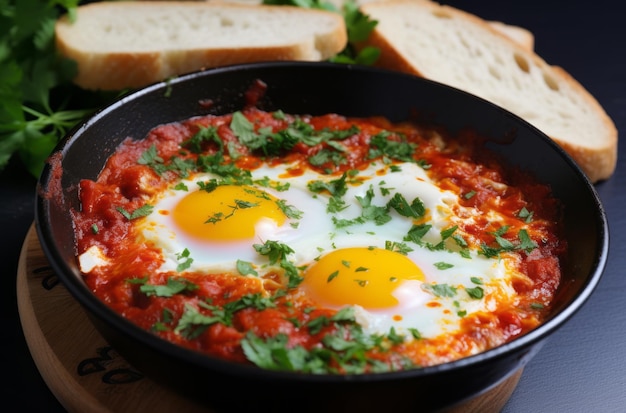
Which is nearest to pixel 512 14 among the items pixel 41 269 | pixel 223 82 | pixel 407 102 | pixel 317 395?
pixel 407 102

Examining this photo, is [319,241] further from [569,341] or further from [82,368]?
[569,341]

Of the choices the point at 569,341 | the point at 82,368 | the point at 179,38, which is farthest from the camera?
the point at 179,38

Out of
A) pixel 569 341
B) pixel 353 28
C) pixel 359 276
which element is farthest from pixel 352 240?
pixel 353 28

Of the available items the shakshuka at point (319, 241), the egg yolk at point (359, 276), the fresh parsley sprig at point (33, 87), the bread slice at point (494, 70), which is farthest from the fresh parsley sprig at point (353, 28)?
the egg yolk at point (359, 276)

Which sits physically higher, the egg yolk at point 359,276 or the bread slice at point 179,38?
the bread slice at point 179,38

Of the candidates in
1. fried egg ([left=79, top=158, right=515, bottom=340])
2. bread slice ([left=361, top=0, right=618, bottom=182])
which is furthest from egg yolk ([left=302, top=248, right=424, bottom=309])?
bread slice ([left=361, top=0, right=618, bottom=182])

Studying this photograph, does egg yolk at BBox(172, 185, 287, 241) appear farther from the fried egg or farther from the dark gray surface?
the dark gray surface

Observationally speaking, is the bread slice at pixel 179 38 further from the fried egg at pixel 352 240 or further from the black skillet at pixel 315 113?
the fried egg at pixel 352 240
